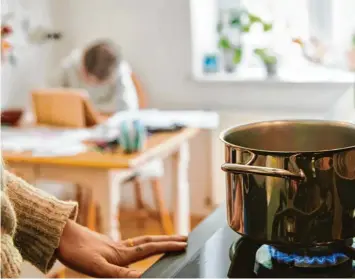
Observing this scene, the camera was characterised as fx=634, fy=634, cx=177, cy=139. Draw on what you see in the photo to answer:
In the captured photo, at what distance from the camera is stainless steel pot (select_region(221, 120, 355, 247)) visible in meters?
0.90

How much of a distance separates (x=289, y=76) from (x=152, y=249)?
249 centimetres

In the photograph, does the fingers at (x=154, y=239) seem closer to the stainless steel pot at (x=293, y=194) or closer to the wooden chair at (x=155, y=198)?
the stainless steel pot at (x=293, y=194)

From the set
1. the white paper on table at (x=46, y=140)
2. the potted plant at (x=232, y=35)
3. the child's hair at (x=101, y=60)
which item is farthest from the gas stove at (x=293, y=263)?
the potted plant at (x=232, y=35)

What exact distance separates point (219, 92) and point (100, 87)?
68cm

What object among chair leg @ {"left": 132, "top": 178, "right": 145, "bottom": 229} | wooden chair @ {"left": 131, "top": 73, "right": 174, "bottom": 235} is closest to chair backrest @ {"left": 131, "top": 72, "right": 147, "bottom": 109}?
wooden chair @ {"left": 131, "top": 73, "right": 174, "bottom": 235}

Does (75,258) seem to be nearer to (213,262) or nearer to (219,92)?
(213,262)

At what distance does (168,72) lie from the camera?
3588mm

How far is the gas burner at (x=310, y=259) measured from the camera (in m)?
0.94

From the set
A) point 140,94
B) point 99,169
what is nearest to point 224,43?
point 140,94

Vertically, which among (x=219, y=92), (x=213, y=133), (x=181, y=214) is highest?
(x=219, y=92)

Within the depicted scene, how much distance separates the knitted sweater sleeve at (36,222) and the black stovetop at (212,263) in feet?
0.65

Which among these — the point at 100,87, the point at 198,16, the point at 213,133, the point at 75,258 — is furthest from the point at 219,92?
the point at 75,258

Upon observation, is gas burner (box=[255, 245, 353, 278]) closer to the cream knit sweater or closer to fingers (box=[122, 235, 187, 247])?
fingers (box=[122, 235, 187, 247])

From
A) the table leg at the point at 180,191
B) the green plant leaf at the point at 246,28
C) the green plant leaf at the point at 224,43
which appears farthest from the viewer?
the green plant leaf at the point at 224,43
